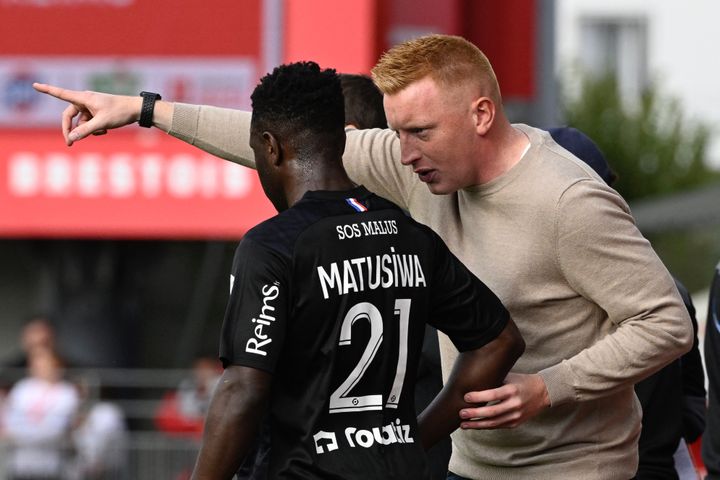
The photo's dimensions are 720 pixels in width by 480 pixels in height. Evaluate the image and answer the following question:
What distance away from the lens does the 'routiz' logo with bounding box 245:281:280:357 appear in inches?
120

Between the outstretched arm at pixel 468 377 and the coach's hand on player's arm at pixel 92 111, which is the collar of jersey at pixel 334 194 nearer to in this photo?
the outstretched arm at pixel 468 377

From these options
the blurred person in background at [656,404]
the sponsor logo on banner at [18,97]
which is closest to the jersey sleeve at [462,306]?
the blurred person in background at [656,404]

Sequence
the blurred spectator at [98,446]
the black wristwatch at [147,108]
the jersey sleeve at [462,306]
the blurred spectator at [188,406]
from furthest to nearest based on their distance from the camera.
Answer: the blurred spectator at [188,406]
the blurred spectator at [98,446]
the black wristwatch at [147,108]
the jersey sleeve at [462,306]

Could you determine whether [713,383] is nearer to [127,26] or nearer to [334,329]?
[334,329]

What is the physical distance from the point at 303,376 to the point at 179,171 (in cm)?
875

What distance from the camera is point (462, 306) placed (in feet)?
11.0

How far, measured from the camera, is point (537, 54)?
11180 mm

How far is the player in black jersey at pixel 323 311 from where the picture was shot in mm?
3064

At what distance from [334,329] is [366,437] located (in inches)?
9.2

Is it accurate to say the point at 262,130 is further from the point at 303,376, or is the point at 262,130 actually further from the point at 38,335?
the point at 38,335

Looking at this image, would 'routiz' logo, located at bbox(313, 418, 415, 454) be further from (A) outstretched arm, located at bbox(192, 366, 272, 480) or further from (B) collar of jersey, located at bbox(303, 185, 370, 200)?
(B) collar of jersey, located at bbox(303, 185, 370, 200)

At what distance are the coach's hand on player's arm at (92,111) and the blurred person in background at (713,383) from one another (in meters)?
1.67

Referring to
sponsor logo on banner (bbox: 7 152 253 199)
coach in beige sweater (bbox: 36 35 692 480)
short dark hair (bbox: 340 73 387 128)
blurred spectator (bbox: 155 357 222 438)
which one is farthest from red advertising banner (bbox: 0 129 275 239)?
coach in beige sweater (bbox: 36 35 692 480)

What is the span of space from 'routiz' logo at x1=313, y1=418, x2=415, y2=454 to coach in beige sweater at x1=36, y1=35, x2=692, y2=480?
0.83 ft
